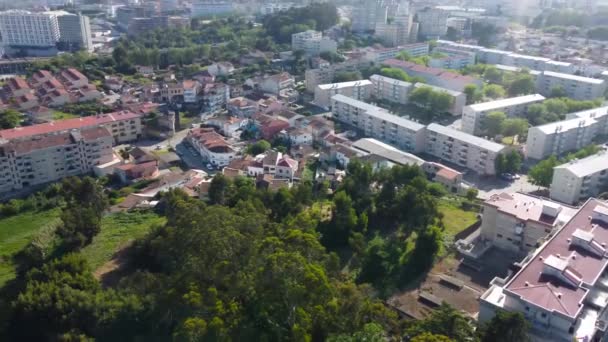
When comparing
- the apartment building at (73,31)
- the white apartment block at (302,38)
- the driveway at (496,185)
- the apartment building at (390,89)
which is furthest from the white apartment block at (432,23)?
the apartment building at (73,31)

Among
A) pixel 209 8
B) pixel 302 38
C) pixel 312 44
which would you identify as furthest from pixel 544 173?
pixel 209 8

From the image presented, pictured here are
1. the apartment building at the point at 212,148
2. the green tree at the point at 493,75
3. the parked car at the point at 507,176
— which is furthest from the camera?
the green tree at the point at 493,75

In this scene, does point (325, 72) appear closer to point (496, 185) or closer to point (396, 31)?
point (496, 185)

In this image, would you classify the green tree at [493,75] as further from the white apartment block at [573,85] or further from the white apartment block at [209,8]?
the white apartment block at [209,8]

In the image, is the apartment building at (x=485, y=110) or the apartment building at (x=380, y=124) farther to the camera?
the apartment building at (x=485, y=110)

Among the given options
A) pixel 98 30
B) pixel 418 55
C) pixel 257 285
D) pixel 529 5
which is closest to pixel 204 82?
pixel 418 55

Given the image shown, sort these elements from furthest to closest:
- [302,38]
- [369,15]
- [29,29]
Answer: [369,15], [29,29], [302,38]

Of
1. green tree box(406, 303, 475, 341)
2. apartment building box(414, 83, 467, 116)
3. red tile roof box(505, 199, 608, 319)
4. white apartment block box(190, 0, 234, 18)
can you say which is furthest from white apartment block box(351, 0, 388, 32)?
green tree box(406, 303, 475, 341)
